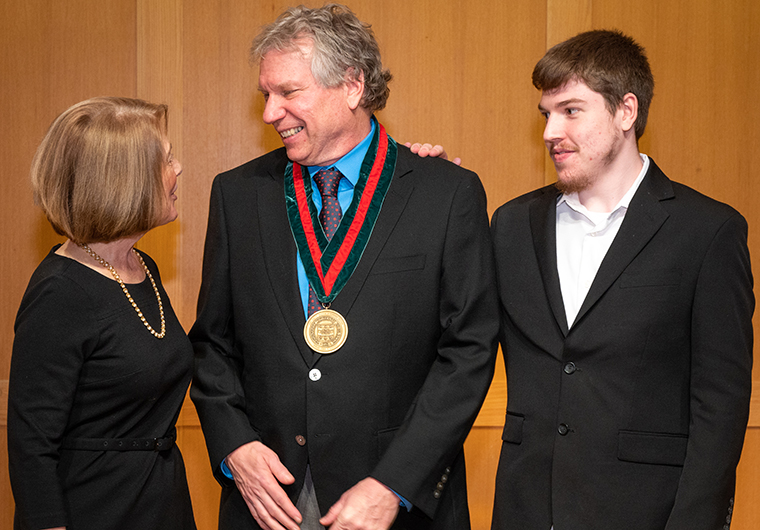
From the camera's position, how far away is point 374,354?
1.95 m

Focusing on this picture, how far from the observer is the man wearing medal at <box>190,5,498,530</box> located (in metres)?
1.90

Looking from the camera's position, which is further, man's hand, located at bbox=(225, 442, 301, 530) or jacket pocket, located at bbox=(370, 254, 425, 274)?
jacket pocket, located at bbox=(370, 254, 425, 274)

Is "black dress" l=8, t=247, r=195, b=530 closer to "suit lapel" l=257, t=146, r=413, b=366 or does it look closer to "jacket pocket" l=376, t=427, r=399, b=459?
"suit lapel" l=257, t=146, r=413, b=366

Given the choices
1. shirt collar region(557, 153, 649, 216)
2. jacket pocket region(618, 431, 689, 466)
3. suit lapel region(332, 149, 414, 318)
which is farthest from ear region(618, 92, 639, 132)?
jacket pocket region(618, 431, 689, 466)

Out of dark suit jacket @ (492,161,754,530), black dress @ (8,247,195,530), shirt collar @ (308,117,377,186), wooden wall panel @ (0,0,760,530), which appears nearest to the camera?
black dress @ (8,247,195,530)

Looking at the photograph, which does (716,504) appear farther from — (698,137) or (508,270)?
(698,137)

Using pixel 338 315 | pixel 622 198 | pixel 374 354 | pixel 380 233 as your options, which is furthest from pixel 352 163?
pixel 622 198

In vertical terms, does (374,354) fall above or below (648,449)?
above

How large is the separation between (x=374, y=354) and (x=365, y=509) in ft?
1.32

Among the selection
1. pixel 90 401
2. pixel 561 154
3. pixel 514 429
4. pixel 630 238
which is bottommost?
pixel 514 429

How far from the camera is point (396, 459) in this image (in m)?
1.83

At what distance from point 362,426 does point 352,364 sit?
170 millimetres

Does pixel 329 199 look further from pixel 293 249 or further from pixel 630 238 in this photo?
pixel 630 238

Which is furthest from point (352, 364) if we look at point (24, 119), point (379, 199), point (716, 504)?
point (24, 119)
